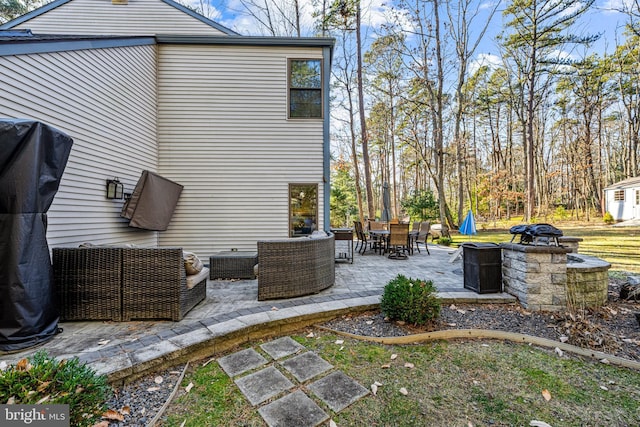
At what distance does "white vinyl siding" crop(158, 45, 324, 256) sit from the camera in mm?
6188

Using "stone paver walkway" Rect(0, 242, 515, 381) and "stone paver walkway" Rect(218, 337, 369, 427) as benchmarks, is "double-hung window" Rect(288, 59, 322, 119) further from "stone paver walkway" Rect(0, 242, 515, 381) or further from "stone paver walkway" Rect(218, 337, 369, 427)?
"stone paver walkway" Rect(218, 337, 369, 427)

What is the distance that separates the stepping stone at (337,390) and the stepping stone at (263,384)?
237mm

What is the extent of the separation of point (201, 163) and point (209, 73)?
6.91ft

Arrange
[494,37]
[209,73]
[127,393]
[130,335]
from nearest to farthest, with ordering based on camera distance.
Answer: [127,393], [130,335], [209,73], [494,37]

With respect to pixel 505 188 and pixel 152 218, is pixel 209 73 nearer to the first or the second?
pixel 152 218

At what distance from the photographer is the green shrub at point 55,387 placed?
51.3 inches

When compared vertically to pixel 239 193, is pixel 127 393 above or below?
below

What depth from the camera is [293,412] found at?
1.83 metres

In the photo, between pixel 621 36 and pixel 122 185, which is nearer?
pixel 122 185

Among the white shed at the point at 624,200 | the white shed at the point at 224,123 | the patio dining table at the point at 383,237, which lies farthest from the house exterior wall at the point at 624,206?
the white shed at the point at 224,123

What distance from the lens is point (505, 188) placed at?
19.3 meters

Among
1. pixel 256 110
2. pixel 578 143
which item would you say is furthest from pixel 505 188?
pixel 256 110

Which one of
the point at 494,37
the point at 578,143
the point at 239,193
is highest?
the point at 494,37

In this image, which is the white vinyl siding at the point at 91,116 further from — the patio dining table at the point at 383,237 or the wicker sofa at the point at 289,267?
the patio dining table at the point at 383,237
